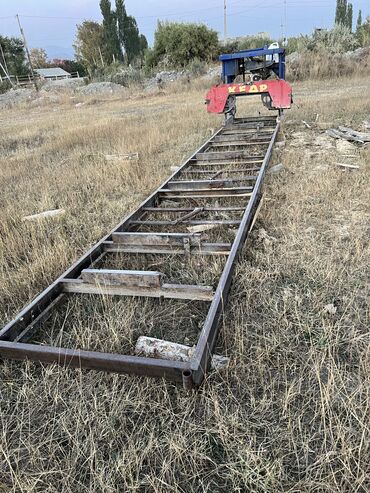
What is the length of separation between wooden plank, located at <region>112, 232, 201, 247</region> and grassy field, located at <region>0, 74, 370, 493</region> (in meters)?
0.46

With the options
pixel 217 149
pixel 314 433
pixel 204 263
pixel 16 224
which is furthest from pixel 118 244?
pixel 217 149

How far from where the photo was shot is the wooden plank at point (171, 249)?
338cm

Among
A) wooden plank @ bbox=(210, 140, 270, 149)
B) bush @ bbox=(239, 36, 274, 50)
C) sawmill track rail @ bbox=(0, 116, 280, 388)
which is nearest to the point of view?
sawmill track rail @ bbox=(0, 116, 280, 388)

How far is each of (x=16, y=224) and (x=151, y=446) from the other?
150 inches

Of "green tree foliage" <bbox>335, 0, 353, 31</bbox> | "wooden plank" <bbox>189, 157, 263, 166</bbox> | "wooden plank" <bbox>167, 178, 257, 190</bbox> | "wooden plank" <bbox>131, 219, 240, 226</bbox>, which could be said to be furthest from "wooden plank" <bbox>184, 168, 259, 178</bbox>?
"green tree foliage" <bbox>335, 0, 353, 31</bbox>

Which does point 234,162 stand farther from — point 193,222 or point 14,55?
point 14,55

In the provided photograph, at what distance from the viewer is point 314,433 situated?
1829 millimetres

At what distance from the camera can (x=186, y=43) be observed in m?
28.6

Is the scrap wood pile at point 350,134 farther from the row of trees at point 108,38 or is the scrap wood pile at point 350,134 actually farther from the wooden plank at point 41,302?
the row of trees at point 108,38

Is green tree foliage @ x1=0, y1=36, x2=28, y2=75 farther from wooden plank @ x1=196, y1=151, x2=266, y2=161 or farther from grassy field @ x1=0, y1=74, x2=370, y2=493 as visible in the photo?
grassy field @ x1=0, y1=74, x2=370, y2=493

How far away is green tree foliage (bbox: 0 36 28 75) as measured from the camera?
4930 centimetres

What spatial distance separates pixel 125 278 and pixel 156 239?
31.5 inches

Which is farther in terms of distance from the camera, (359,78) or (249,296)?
(359,78)

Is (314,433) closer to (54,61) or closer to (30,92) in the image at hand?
(30,92)
